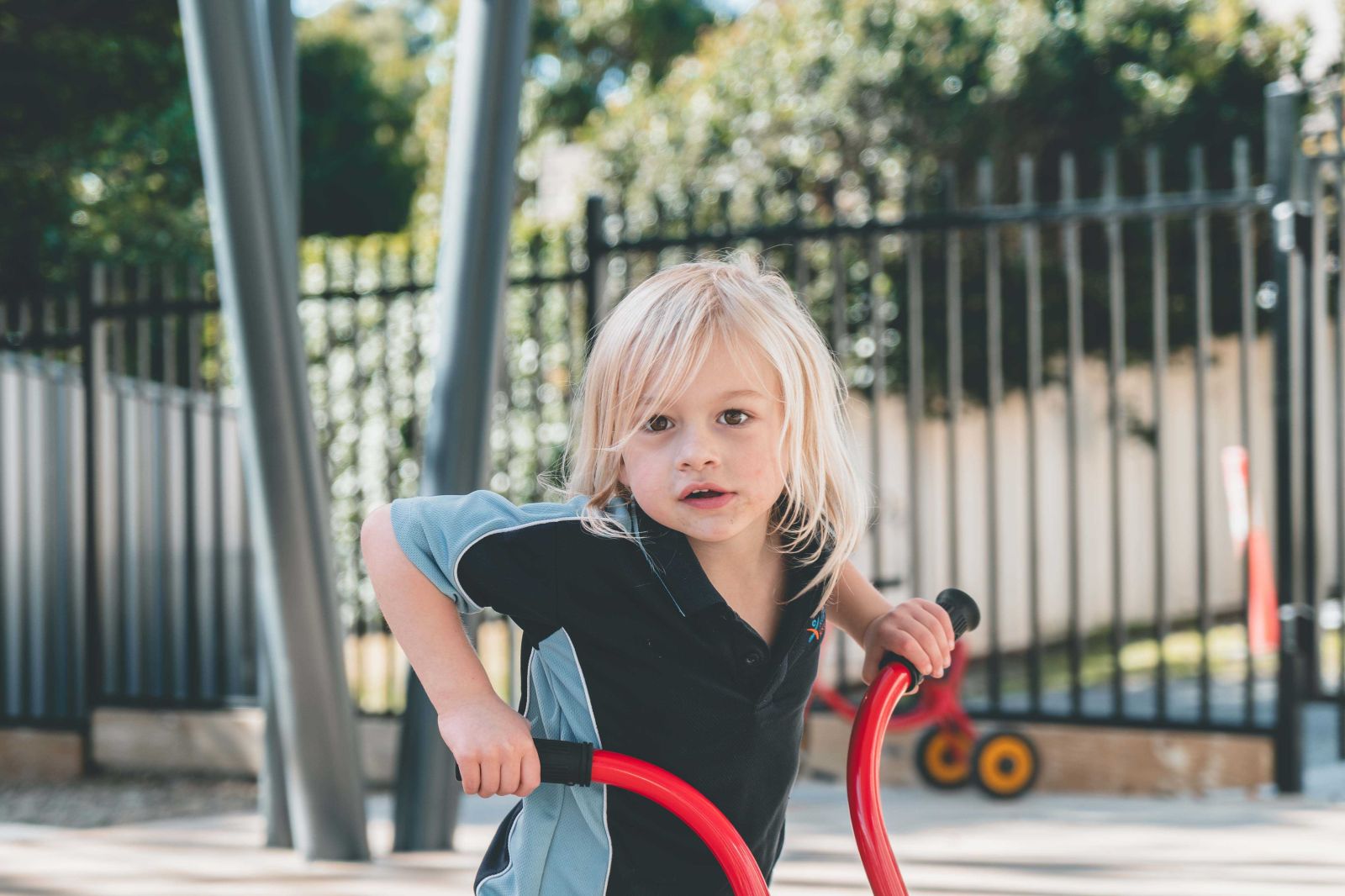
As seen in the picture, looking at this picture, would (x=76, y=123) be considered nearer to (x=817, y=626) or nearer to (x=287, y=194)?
(x=287, y=194)

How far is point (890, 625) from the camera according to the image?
5.21 feet

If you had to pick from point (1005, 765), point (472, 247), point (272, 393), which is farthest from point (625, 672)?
point (1005, 765)

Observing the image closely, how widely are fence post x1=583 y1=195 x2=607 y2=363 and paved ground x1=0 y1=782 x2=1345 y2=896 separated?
2021mm

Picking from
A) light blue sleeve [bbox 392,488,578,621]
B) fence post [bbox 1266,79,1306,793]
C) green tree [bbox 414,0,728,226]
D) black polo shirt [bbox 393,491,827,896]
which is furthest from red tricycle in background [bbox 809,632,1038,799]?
green tree [bbox 414,0,728,226]

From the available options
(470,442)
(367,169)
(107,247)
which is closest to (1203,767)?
(470,442)

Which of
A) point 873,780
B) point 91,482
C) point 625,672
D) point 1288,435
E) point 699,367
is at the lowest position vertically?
point 873,780

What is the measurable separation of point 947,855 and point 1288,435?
6.47ft

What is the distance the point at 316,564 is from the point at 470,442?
1.78 feet

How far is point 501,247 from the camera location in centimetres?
364

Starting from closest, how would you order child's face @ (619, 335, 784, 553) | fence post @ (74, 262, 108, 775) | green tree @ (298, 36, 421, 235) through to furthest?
1. child's face @ (619, 335, 784, 553)
2. fence post @ (74, 262, 108, 775)
3. green tree @ (298, 36, 421, 235)

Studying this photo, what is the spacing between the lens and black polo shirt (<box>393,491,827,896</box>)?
147 centimetres

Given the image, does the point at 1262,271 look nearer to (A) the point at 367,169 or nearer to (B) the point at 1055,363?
(B) the point at 1055,363

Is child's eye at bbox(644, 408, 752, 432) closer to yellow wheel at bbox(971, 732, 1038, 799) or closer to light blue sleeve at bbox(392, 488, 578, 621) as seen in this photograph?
light blue sleeve at bbox(392, 488, 578, 621)

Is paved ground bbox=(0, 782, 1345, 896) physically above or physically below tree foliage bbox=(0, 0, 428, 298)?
below
